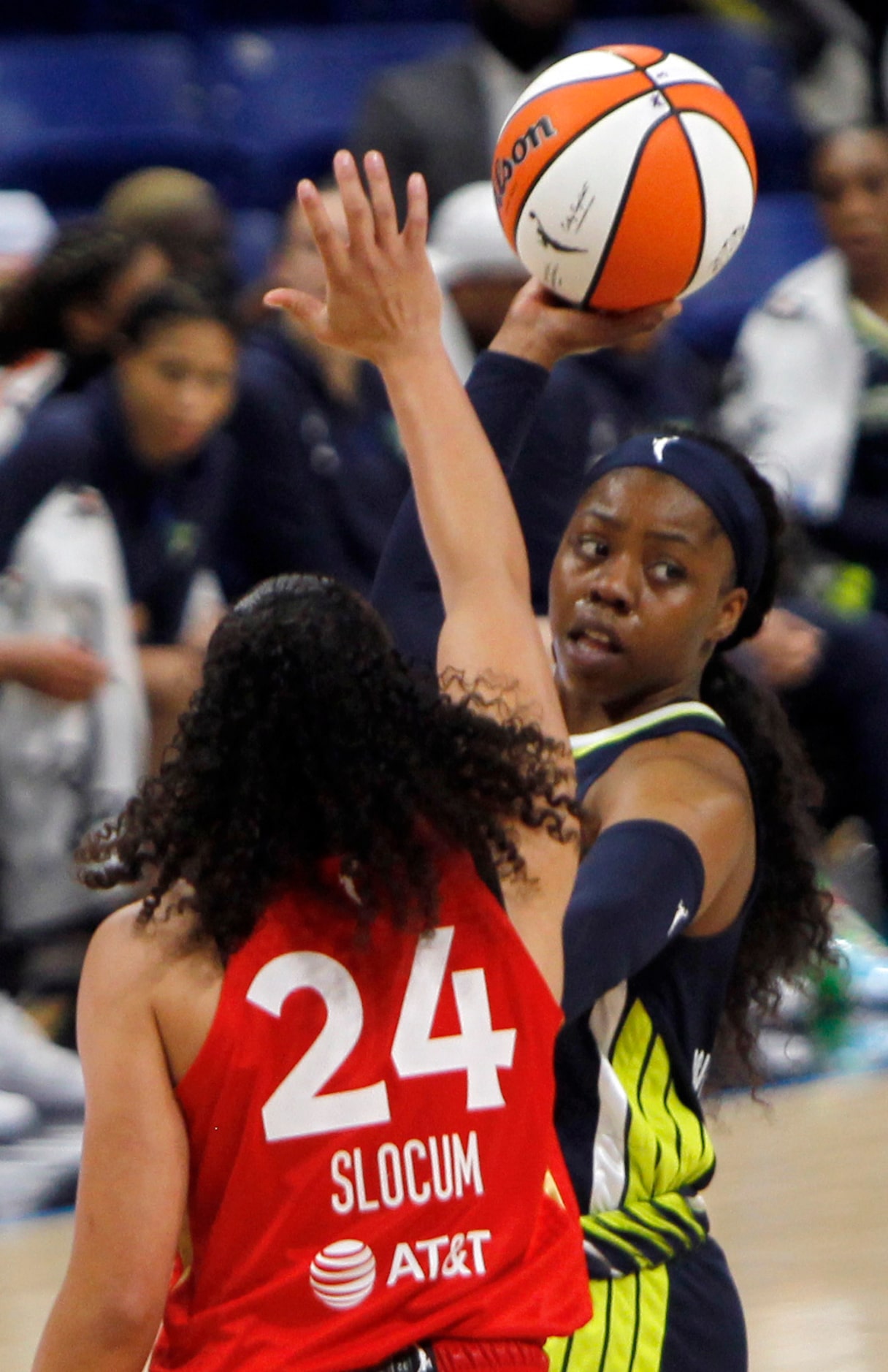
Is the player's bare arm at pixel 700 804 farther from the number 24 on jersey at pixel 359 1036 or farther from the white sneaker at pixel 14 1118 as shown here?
the white sneaker at pixel 14 1118

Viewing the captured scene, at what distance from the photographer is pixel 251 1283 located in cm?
173

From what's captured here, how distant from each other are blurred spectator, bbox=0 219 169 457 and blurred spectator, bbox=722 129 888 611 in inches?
67.5

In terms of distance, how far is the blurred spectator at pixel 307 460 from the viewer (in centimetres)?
538

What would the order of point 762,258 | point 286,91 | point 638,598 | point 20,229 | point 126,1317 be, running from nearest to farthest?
point 126,1317, point 638,598, point 20,229, point 286,91, point 762,258

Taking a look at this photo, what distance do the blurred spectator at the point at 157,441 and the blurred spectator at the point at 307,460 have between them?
314 mm

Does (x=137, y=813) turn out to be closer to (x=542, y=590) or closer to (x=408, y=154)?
(x=542, y=590)

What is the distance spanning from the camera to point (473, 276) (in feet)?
16.9

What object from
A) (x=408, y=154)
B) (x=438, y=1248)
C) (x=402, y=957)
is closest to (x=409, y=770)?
(x=402, y=957)

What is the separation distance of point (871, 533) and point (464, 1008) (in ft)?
13.7

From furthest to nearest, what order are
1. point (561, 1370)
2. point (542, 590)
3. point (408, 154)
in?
point (408, 154) < point (542, 590) < point (561, 1370)

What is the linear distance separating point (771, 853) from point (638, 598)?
0.36 m

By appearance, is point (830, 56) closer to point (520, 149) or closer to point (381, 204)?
point (520, 149)

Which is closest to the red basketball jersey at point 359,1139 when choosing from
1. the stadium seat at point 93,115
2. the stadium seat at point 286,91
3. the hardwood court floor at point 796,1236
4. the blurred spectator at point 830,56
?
the hardwood court floor at point 796,1236

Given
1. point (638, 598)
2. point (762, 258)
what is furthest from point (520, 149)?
point (762, 258)
